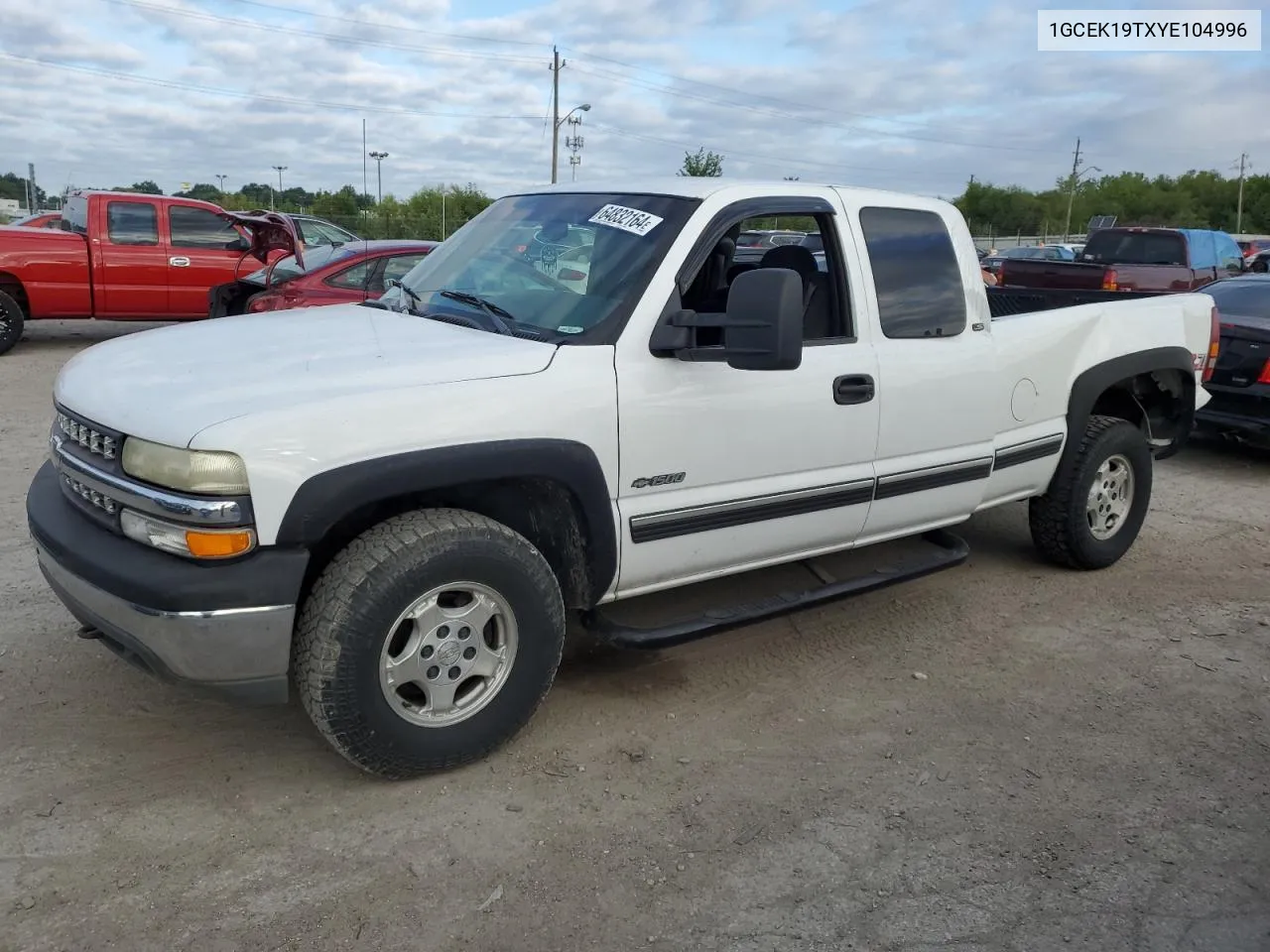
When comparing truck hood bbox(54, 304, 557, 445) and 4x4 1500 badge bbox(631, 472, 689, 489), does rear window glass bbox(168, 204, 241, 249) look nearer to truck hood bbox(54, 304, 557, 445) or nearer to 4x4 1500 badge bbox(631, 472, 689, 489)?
truck hood bbox(54, 304, 557, 445)

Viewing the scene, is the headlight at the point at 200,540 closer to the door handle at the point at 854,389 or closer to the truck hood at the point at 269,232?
the door handle at the point at 854,389

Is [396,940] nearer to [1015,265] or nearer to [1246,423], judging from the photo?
[1246,423]

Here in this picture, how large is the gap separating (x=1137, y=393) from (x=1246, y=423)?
121 inches

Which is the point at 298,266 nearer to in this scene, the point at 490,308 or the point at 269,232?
the point at 269,232

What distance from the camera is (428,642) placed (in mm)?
3211

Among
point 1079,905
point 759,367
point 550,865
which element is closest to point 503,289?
point 759,367

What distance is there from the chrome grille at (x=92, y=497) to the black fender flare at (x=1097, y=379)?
4.26 m

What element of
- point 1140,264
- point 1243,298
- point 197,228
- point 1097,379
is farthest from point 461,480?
point 1140,264

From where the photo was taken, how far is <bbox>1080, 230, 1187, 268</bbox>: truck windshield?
14750mm

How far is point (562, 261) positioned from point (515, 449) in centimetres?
98

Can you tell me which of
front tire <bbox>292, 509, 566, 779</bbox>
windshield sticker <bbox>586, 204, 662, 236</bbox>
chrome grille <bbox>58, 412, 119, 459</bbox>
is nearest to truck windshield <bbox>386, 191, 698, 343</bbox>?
windshield sticker <bbox>586, 204, 662, 236</bbox>

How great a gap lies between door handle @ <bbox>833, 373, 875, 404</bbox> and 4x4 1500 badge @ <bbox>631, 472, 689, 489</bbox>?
0.78 metres

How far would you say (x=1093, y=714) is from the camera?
4039 mm

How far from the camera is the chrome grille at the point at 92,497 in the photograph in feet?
9.99
